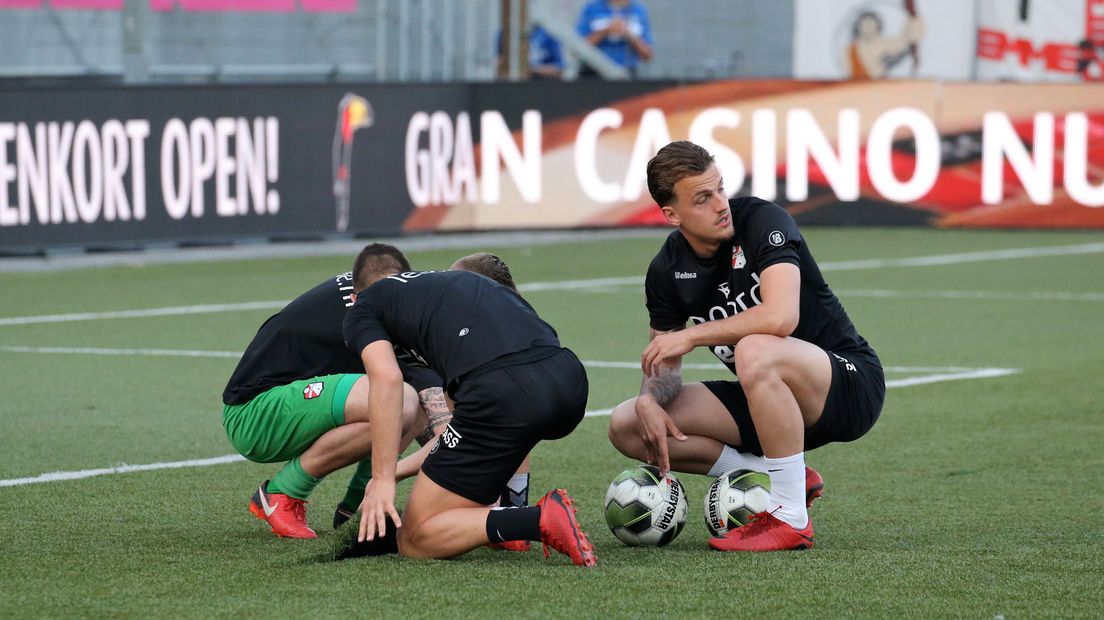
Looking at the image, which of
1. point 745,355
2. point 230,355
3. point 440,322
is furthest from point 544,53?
point 440,322

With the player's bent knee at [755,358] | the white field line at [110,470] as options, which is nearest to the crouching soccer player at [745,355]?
the player's bent knee at [755,358]

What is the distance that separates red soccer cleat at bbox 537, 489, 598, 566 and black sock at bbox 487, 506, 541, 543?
0.03 meters

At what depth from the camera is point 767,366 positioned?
6.07m

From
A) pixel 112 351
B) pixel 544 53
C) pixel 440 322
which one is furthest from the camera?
pixel 544 53

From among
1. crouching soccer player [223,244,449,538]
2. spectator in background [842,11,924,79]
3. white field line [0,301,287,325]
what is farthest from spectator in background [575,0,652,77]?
crouching soccer player [223,244,449,538]

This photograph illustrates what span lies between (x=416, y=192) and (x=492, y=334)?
12.1m

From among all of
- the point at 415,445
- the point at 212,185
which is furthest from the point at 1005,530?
the point at 212,185

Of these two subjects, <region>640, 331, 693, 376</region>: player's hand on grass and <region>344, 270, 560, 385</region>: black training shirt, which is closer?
<region>344, 270, 560, 385</region>: black training shirt

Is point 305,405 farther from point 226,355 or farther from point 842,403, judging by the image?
point 226,355

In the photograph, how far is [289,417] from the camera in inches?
253

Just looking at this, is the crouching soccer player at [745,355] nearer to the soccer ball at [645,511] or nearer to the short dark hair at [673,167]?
the short dark hair at [673,167]

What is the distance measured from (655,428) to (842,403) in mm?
665

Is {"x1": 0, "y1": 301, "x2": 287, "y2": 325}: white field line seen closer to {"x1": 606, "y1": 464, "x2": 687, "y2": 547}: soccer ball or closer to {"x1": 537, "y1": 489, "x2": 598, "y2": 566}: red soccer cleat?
{"x1": 606, "y1": 464, "x2": 687, "y2": 547}: soccer ball

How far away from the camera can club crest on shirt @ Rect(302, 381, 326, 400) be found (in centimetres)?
643
